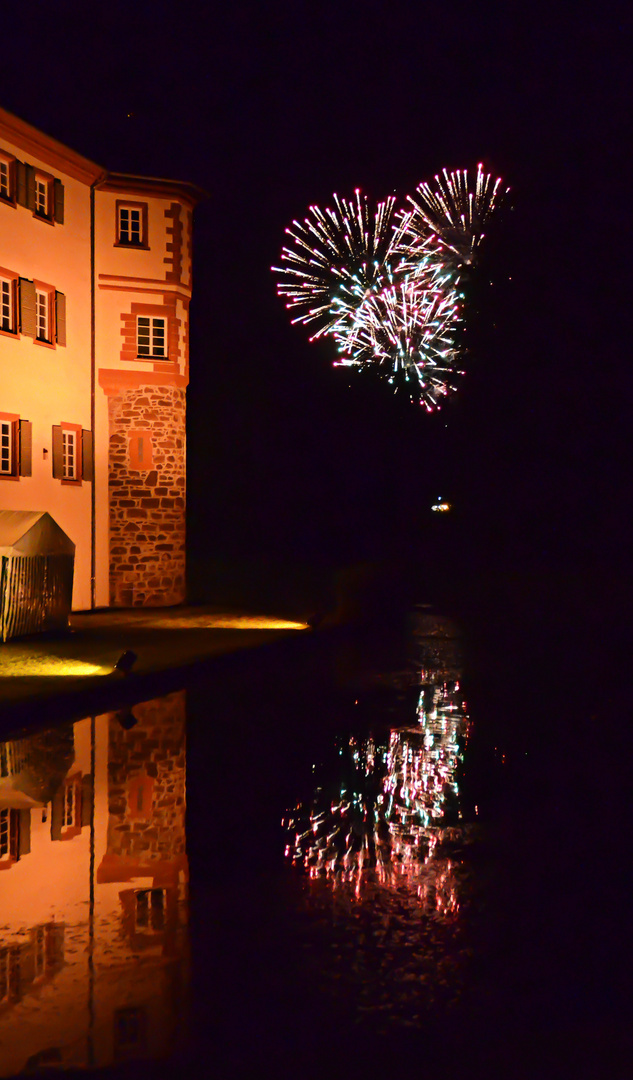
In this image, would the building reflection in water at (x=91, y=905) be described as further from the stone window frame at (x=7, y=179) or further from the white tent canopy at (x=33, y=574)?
the stone window frame at (x=7, y=179)

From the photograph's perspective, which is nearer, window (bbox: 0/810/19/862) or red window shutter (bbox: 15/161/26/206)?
window (bbox: 0/810/19/862)

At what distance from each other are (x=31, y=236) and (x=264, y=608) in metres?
11.9

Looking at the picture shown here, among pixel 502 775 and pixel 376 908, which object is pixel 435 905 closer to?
pixel 376 908

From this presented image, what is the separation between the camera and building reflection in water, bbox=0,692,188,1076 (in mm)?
4316

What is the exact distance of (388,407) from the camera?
5228 centimetres

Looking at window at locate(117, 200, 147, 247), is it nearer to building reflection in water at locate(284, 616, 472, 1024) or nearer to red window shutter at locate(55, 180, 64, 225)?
red window shutter at locate(55, 180, 64, 225)

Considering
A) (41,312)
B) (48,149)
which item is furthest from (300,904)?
(48,149)

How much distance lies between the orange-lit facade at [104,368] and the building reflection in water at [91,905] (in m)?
15.3

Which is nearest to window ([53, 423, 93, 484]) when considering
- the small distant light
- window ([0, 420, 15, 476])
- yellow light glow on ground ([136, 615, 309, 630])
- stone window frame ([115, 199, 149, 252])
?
window ([0, 420, 15, 476])

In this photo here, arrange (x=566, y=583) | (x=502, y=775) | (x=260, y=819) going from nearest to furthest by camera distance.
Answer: (x=260, y=819) → (x=502, y=775) → (x=566, y=583)

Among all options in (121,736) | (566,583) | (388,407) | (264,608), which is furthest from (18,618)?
(388,407)

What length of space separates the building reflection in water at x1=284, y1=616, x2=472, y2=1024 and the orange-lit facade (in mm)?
15432

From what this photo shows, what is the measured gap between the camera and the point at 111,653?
17734mm

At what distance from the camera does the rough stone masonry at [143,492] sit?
2709 cm
